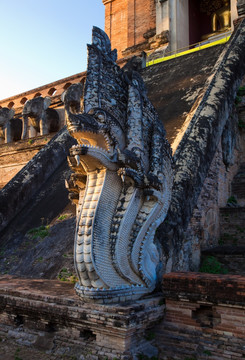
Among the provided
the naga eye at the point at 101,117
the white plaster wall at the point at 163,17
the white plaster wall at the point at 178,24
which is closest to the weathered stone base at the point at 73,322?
the naga eye at the point at 101,117

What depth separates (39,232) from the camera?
644cm

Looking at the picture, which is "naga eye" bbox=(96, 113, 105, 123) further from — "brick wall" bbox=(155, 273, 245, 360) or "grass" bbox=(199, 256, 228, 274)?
"grass" bbox=(199, 256, 228, 274)

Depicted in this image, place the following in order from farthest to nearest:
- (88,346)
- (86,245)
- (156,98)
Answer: (156,98) < (86,245) < (88,346)

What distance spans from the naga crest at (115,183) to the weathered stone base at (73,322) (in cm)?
22

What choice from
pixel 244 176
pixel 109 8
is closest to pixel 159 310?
pixel 244 176

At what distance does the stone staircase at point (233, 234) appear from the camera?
526cm

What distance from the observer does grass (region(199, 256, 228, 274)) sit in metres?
5.27

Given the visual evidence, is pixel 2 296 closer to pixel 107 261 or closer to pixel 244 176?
pixel 107 261

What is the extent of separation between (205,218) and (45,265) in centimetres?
266

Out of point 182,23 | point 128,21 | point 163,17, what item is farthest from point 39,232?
→ point 128,21

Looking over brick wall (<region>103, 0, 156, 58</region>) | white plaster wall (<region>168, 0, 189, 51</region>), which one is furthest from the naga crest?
brick wall (<region>103, 0, 156, 58</region>)

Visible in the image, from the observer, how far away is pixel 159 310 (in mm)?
3588

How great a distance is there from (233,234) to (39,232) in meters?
3.46

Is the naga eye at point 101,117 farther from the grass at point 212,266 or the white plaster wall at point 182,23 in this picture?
the white plaster wall at point 182,23
